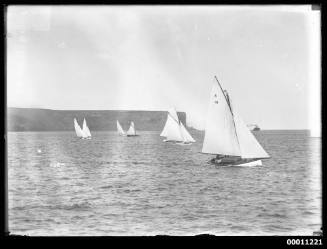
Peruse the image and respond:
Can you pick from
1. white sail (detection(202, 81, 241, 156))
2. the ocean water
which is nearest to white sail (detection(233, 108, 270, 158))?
white sail (detection(202, 81, 241, 156))

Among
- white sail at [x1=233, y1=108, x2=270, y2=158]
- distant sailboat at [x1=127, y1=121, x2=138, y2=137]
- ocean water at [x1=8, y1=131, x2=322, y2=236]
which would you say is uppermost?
distant sailboat at [x1=127, y1=121, x2=138, y2=137]

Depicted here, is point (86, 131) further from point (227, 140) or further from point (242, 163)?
point (227, 140)

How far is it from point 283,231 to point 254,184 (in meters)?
1.59

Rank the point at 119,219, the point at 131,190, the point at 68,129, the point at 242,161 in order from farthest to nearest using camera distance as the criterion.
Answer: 1. the point at 242,161
2. the point at 68,129
3. the point at 131,190
4. the point at 119,219

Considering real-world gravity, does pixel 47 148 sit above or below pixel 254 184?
above

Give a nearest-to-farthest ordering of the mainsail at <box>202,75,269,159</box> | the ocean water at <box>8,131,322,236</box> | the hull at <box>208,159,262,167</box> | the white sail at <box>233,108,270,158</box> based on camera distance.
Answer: the ocean water at <box>8,131,322,236</box>
the hull at <box>208,159,262,167</box>
the white sail at <box>233,108,270,158</box>
the mainsail at <box>202,75,269,159</box>

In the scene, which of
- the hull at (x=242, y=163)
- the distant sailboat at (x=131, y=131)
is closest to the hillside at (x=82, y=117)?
the distant sailboat at (x=131, y=131)

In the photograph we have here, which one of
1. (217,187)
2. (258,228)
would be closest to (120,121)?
(217,187)

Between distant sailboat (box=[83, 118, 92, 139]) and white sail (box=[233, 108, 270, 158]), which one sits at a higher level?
distant sailboat (box=[83, 118, 92, 139])

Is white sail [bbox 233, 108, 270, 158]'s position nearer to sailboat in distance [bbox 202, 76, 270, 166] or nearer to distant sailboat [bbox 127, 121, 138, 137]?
sailboat in distance [bbox 202, 76, 270, 166]

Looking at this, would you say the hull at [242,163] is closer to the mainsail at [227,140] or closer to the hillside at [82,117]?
the mainsail at [227,140]
